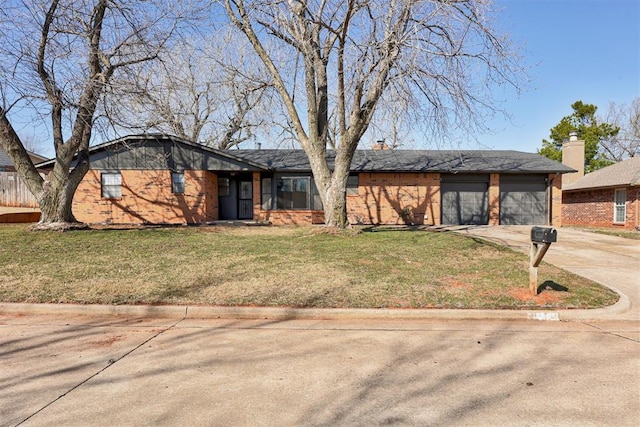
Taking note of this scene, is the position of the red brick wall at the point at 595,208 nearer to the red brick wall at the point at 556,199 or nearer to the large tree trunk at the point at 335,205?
the red brick wall at the point at 556,199

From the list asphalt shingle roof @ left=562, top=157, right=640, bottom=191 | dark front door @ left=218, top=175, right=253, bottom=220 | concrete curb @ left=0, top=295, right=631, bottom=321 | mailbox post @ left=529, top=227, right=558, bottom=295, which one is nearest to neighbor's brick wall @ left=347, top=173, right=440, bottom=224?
dark front door @ left=218, top=175, right=253, bottom=220

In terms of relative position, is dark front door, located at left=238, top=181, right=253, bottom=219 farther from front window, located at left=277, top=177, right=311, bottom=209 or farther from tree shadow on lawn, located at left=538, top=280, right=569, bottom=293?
tree shadow on lawn, located at left=538, top=280, right=569, bottom=293

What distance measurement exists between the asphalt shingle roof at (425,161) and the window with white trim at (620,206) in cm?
328

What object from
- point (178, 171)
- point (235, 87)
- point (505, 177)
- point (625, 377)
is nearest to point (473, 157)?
point (505, 177)

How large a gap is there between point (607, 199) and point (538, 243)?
19387 millimetres

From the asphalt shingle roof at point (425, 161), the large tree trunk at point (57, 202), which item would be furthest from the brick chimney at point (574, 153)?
the large tree trunk at point (57, 202)

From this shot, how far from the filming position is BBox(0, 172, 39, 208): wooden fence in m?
24.0

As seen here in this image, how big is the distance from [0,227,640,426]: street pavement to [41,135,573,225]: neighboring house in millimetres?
13109

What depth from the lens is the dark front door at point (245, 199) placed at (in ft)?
66.2

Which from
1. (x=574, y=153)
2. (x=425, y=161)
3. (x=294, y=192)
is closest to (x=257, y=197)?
(x=294, y=192)

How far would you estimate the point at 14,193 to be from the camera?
2423 cm

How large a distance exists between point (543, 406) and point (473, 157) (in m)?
20.8

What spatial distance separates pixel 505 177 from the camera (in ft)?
66.3

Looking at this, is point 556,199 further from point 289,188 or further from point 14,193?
point 14,193
